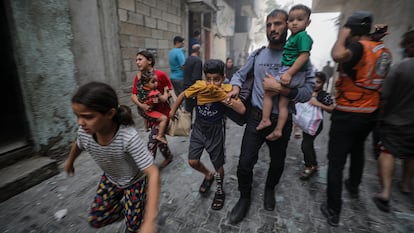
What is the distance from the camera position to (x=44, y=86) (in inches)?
126

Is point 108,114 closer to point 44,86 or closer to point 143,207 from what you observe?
point 143,207

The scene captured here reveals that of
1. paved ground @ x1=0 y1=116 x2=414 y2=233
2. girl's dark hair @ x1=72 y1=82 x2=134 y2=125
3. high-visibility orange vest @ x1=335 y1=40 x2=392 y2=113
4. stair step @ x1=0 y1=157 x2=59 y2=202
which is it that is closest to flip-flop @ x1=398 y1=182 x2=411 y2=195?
paved ground @ x1=0 y1=116 x2=414 y2=233

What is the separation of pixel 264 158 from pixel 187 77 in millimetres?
2728

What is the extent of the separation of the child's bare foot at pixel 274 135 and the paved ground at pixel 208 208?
3.16ft

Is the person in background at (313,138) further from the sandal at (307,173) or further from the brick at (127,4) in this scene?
the brick at (127,4)

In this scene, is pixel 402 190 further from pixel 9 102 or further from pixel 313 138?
pixel 9 102

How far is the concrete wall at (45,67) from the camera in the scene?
291 cm

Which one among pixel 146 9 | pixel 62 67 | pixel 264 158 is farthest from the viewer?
pixel 146 9

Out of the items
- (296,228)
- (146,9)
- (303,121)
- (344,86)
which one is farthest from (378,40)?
(146,9)

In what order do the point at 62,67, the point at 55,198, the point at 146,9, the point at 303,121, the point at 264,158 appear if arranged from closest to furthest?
the point at 55,198 < the point at 303,121 < the point at 62,67 < the point at 264,158 < the point at 146,9

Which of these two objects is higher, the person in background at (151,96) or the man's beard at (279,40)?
the man's beard at (279,40)

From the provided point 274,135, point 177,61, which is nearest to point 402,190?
point 274,135

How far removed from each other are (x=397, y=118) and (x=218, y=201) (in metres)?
2.36

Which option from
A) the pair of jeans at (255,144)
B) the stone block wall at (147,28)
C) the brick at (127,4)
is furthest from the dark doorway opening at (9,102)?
the pair of jeans at (255,144)
